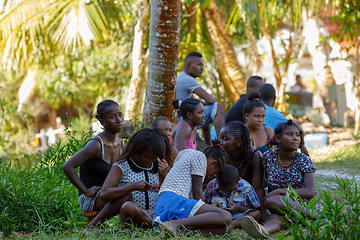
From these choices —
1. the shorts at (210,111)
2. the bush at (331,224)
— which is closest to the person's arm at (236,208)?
the bush at (331,224)

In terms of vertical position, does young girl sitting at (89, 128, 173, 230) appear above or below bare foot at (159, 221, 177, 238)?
above

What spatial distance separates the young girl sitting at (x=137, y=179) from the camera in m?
3.95

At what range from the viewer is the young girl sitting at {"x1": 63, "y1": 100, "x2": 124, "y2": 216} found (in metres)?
4.19

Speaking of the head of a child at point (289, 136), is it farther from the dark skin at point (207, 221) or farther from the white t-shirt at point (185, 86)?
the white t-shirt at point (185, 86)

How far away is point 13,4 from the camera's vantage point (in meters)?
10.4

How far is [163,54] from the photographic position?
227 inches

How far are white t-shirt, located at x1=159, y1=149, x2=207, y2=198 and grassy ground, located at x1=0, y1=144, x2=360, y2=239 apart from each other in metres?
0.41

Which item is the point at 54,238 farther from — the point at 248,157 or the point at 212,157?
the point at 248,157

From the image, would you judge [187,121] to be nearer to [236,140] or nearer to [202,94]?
[236,140]

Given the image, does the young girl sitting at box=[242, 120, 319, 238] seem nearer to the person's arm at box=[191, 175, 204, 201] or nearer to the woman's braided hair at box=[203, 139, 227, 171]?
the woman's braided hair at box=[203, 139, 227, 171]

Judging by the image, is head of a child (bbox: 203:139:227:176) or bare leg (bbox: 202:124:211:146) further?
bare leg (bbox: 202:124:211:146)

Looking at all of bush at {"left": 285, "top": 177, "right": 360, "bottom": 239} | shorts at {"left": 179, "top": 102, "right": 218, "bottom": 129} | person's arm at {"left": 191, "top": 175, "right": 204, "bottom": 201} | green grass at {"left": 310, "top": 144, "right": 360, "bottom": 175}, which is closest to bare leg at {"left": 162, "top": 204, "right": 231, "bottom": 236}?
person's arm at {"left": 191, "top": 175, "right": 204, "bottom": 201}

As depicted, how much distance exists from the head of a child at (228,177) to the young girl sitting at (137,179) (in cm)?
50

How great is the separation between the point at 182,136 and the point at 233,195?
1.08 meters
